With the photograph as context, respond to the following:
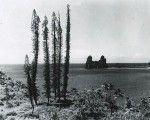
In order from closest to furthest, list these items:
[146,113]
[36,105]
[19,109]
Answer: [146,113] < [19,109] < [36,105]

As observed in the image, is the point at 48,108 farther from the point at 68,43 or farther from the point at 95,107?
the point at 68,43

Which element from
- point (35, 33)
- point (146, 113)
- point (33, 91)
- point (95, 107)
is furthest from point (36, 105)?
point (146, 113)

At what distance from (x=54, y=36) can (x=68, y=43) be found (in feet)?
9.51

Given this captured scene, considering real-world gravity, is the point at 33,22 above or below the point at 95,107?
above

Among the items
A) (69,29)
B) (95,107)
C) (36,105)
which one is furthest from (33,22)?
(95,107)

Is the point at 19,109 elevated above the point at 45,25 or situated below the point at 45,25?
below

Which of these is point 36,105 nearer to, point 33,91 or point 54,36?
point 33,91

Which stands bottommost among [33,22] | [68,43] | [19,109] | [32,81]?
[19,109]

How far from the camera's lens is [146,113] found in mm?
36562

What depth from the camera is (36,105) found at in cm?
4447

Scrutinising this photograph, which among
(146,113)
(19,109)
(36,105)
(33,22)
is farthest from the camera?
(33,22)

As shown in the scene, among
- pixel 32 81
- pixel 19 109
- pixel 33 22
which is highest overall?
pixel 33 22

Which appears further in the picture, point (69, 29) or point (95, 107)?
point (69, 29)

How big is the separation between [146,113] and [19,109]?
1506 centimetres
